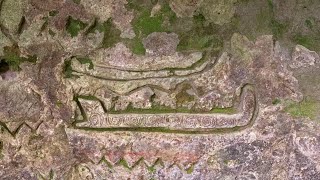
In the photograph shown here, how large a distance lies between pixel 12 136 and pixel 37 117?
0.82ft

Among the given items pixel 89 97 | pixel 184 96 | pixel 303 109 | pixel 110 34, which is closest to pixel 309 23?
pixel 303 109

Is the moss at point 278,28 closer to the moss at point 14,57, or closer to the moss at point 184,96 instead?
the moss at point 184,96

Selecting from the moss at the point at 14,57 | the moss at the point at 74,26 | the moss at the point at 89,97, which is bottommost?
the moss at the point at 89,97

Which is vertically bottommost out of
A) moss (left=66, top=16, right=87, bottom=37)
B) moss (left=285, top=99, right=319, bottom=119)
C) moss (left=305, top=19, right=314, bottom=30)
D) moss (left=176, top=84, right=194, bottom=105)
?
moss (left=285, top=99, right=319, bottom=119)

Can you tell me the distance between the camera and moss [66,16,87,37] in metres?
4.07

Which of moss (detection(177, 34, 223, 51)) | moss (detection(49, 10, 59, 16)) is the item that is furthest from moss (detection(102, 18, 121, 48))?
moss (detection(177, 34, 223, 51))

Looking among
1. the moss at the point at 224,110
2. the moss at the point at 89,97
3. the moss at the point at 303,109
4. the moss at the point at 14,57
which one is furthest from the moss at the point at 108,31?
the moss at the point at 303,109

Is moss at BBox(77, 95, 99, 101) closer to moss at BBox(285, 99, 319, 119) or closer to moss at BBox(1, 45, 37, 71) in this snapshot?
moss at BBox(1, 45, 37, 71)

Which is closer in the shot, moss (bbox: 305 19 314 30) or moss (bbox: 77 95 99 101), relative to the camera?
moss (bbox: 305 19 314 30)

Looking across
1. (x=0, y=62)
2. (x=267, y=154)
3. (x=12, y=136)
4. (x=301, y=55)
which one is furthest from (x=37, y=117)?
(x=301, y=55)

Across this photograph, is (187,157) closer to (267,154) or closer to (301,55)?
(267,154)

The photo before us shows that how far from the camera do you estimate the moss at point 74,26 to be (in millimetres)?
4066

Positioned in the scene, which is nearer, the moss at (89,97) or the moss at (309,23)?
the moss at (309,23)

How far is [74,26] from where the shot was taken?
4.08 metres
